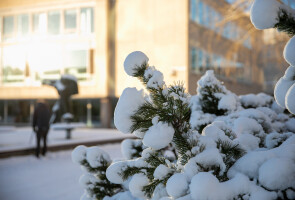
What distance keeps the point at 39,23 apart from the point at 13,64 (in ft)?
13.8

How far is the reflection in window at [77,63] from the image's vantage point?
882 inches

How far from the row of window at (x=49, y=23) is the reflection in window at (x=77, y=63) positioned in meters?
1.76

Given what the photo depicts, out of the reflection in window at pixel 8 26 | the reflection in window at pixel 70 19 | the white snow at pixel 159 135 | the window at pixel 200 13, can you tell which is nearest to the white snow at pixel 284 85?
the white snow at pixel 159 135

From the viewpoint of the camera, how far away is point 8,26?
83.7ft

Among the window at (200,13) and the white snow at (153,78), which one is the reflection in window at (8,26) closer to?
the window at (200,13)

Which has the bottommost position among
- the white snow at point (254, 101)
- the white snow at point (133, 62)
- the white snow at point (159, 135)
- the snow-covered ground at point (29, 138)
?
the snow-covered ground at point (29, 138)

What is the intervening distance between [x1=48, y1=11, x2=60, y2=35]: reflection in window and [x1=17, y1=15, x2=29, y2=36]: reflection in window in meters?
2.42

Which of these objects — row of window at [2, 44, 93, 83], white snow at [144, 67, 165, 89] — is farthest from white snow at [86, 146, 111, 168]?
row of window at [2, 44, 93, 83]

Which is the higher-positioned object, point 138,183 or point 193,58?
point 193,58

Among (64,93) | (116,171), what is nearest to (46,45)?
(64,93)

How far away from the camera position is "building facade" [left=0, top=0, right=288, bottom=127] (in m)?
20.0

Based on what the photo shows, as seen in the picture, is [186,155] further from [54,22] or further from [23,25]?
[23,25]

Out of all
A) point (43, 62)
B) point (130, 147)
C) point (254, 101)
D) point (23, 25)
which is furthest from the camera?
point (23, 25)

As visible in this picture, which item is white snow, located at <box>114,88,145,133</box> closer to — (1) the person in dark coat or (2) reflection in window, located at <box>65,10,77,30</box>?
(1) the person in dark coat
